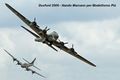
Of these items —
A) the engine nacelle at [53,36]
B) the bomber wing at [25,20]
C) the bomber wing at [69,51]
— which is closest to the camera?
the engine nacelle at [53,36]

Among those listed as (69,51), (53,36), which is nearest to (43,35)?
(53,36)

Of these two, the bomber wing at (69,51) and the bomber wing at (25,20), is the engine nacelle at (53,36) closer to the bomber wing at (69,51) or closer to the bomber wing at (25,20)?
the bomber wing at (69,51)

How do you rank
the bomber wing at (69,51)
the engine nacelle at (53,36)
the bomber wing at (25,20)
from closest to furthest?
the engine nacelle at (53,36), the bomber wing at (25,20), the bomber wing at (69,51)

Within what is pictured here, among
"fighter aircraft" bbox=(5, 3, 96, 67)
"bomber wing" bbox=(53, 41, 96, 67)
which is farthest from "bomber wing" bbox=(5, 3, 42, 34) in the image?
"bomber wing" bbox=(53, 41, 96, 67)

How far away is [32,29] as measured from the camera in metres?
161

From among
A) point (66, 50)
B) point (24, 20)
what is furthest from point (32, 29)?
point (66, 50)

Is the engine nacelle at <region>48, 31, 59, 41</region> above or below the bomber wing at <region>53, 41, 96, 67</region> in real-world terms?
below

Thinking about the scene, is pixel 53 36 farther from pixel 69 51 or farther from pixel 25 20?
pixel 69 51

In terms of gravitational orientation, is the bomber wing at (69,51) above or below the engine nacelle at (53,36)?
above

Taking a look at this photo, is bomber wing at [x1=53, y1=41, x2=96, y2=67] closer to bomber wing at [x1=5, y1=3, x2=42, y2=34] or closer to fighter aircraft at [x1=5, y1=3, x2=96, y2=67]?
fighter aircraft at [x1=5, y1=3, x2=96, y2=67]

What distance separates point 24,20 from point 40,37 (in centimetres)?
712

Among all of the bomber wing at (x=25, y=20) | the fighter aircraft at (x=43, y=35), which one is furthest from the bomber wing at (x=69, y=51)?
the bomber wing at (x=25, y=20)

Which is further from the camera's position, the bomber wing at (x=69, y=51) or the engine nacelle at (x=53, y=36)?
the bomber wing at (x=69, y=51)

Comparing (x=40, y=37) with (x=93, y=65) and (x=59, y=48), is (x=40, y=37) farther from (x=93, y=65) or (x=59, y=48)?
(x=93, y=65)
